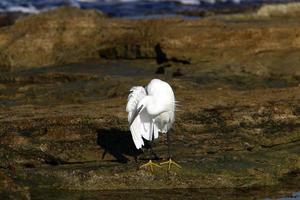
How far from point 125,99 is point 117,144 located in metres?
1.94

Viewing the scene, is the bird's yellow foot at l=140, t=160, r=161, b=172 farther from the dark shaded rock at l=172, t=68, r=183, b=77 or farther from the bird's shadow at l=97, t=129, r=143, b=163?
the dark shaded rock at l=172, t=68, r=183, b=77

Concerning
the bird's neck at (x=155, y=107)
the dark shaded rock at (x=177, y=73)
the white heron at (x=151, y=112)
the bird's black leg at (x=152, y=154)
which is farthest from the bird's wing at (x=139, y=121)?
the dark shaded rock at (x=177, y=73)

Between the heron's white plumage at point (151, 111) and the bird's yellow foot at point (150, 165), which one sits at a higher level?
the heron's white plumage at point (151, 111)

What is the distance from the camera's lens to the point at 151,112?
9.81 meters

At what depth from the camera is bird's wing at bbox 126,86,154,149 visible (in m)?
9.81

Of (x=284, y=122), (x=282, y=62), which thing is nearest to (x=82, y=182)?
(x=284, y=122)

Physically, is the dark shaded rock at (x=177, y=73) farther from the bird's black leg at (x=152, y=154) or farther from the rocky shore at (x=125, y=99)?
the bird's black leg at (x=152, y=154)

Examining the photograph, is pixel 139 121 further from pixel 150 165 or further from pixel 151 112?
pixel 150 165

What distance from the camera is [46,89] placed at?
14.1m

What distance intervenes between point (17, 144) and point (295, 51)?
270 inches

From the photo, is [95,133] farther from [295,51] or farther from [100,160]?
[295,51]

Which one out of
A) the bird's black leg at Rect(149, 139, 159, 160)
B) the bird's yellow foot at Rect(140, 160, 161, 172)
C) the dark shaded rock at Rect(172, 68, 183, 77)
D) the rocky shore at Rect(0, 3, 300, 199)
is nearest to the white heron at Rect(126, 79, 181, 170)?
the bird's yellow foot at Rect(140, 160, 161, 172)

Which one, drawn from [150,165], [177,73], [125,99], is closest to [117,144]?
[150,165]

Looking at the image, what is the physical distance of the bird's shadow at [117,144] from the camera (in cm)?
1013
